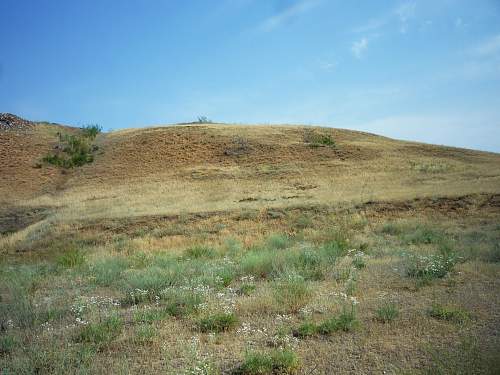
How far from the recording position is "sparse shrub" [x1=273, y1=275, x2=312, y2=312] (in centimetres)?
698

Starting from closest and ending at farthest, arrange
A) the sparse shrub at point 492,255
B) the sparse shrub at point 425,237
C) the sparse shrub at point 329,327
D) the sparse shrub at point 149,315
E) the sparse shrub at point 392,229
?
1. the sparse shrub at point 329,327
2. the sparse shrub at point 149,315
3. the sparse shrub at point 492,255
4. the sparse shrub at point 425,237
5. the sparse shrub at point 392,229

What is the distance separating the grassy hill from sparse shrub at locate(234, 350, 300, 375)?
2cm

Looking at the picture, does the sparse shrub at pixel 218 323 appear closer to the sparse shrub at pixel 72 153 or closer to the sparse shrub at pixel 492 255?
the sparse shrub at pixel 492 255

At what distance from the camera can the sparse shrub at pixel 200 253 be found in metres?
13.0

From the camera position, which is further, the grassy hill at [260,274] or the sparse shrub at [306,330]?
the sparse shrub at [306,330]

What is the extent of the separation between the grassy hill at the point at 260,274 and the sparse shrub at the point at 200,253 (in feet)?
0.28

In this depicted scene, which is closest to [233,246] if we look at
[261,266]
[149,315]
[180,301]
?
[261,266]

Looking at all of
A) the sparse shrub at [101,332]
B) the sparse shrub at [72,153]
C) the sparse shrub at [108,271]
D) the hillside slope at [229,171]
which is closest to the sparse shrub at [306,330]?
the sparse shrub at [101,332]

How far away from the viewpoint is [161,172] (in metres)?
35.9

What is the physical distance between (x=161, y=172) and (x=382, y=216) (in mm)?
21505


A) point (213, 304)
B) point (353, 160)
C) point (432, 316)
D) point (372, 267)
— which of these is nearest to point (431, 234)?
point (372, 267)

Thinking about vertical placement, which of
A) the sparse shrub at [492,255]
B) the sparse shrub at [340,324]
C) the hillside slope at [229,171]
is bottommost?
the sparse shrub at [340,324]

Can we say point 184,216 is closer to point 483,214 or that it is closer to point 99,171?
point 483,214

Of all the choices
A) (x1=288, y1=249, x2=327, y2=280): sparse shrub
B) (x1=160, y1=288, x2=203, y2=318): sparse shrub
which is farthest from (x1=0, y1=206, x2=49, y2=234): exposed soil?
(x1=160, y1=288, x2=203, y2=318): sparse shrub
